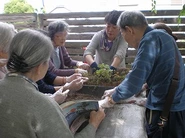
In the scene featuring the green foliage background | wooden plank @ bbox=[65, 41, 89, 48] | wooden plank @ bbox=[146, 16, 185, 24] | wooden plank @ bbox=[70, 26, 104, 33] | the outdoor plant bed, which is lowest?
the outdoor plant bed

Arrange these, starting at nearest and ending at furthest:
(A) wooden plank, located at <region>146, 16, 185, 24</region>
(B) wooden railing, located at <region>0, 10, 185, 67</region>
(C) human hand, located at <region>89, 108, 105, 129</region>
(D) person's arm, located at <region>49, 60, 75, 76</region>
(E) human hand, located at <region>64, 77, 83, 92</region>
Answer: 1. (C) human hand, located at <region>89, 108, 105, 129</region>
2. (E) human hand, located at <region>64, 77, 83, 92</region>
3. (D) person's arm, located at <region>49, 60, 75, 76</region>
4. (A) wooden plank, located at <region>146, 16, 185, 24</region>
5. (B) wooden railing, located at <region>0, 10, 185, 67</region>

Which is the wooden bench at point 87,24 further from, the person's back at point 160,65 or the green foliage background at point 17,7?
the person's back at point 160,65

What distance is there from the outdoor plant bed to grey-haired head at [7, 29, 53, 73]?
131 centimetres

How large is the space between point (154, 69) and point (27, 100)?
3.98ft

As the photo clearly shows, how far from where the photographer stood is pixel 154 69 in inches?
74.9

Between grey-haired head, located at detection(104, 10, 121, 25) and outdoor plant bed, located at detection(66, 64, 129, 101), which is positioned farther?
grey-haired head, located at detection(104, 10, 121, 25)

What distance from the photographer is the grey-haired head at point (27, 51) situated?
114 cm

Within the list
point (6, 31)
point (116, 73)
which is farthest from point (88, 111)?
point (116, 73)

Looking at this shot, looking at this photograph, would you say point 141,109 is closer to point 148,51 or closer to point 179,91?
point 179,91

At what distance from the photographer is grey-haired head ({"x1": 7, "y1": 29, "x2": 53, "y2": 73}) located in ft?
3.75

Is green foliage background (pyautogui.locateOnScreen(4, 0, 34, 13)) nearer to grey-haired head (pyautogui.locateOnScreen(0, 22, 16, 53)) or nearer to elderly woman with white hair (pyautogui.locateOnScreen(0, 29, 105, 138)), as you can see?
grey-haired head (pyautogui.locateOnScreen(0, 22, 16, 53))

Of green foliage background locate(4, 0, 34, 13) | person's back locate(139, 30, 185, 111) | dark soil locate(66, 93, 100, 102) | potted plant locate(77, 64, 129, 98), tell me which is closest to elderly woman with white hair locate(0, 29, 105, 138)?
person's back locate(139, 30, 185, 111)

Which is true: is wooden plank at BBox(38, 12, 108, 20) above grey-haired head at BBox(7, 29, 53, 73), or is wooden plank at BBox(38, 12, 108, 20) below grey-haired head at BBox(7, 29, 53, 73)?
above

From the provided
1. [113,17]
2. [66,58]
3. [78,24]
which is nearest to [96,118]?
[113,17]
